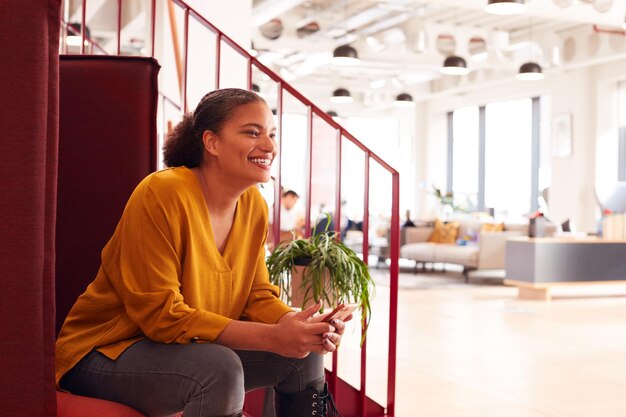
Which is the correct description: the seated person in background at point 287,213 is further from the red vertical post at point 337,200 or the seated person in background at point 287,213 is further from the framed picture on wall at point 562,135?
the framed picture on wall at point 562,135

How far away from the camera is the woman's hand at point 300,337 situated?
174 cm

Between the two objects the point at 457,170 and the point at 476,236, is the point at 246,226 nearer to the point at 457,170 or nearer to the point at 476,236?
the point at 476,236

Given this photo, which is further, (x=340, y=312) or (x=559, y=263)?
(x=559, y=263)

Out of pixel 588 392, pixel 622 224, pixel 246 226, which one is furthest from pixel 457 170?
pixel 246 226

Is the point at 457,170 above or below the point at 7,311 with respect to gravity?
above

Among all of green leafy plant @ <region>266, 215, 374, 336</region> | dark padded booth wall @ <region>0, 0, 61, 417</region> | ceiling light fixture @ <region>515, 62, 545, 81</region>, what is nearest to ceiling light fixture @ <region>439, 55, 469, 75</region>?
ceiling light fixture @ <region>515, 62, 545, 81</region>

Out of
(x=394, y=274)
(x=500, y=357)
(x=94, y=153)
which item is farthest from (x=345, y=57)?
(x=94, y=153)

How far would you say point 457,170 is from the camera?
16.8 metres

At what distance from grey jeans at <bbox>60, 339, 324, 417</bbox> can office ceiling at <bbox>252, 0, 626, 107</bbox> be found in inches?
306

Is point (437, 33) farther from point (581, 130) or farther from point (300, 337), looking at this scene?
point (300, 337)

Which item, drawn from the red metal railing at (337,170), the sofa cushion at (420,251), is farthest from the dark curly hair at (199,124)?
the sofa cushion at (420,251)

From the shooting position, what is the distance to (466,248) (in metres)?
10.2

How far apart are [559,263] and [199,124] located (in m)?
6.86

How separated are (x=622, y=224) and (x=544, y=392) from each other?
17.7 feet
